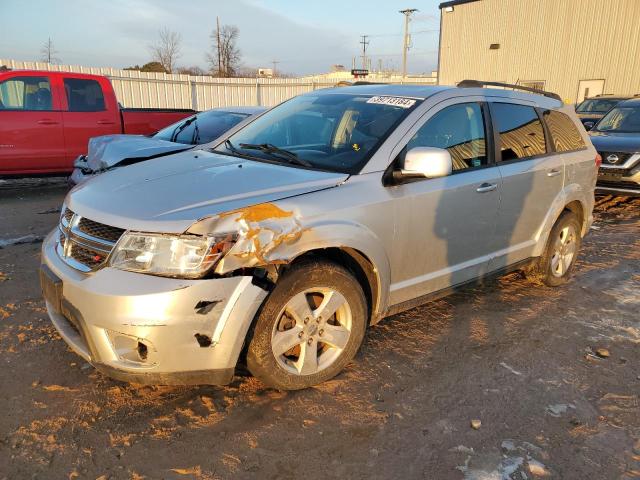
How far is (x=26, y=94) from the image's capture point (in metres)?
7.93

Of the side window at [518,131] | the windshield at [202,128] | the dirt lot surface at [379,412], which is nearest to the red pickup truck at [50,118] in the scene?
the windshield at [202,128]

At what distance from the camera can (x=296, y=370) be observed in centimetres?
284

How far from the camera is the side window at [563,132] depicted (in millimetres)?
4438

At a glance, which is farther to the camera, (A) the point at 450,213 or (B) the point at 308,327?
(A) the point at 450,213

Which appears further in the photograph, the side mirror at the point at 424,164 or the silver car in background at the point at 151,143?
the silver car in background at the point at 151,143

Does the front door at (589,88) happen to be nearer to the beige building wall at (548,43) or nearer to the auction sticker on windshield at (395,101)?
the beige building wall at (548,43)

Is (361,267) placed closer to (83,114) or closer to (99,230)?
(99,230)

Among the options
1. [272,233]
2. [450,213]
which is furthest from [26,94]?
[450,213]

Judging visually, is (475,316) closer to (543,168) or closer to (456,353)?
(456,353)

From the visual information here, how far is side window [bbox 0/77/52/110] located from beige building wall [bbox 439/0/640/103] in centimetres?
2416

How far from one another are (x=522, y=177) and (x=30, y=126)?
7424mm

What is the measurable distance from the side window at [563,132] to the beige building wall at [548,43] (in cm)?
2232

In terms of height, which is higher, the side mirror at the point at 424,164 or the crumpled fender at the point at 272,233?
the side mirror at the point at 424,164

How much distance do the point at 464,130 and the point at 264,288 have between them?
202 cm
